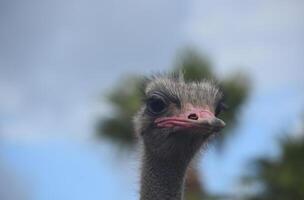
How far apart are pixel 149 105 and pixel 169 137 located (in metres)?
0.29

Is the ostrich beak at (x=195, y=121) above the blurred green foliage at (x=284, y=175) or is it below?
below

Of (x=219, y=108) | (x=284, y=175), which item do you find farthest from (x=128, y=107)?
(x=219, y=108)

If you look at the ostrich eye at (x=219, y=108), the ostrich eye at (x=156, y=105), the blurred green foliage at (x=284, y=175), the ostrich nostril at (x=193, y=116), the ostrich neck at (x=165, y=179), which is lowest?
the ostrich neck at (x=165, y=179)

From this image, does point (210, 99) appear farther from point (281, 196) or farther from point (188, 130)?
point (281, 196)

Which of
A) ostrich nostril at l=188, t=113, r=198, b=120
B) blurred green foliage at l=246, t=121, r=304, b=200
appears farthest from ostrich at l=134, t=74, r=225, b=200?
blurred green foliage at l=246, t=121, r=304, b=200

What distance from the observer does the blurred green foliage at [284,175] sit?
13.8m

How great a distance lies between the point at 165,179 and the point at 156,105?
0.45 meters

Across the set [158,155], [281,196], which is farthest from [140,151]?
[281,196]

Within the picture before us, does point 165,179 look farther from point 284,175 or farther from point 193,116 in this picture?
point 284,175

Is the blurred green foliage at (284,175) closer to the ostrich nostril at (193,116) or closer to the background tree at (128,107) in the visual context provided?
the background tree at (128,107)

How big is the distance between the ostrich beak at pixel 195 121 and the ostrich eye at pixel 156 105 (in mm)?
62

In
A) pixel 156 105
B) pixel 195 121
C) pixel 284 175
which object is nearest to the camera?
pixel 195 121

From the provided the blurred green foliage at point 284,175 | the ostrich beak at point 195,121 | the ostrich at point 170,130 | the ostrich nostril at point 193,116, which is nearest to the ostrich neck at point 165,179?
the ostrich at point 170,130

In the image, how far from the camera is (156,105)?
4438 millimetres
